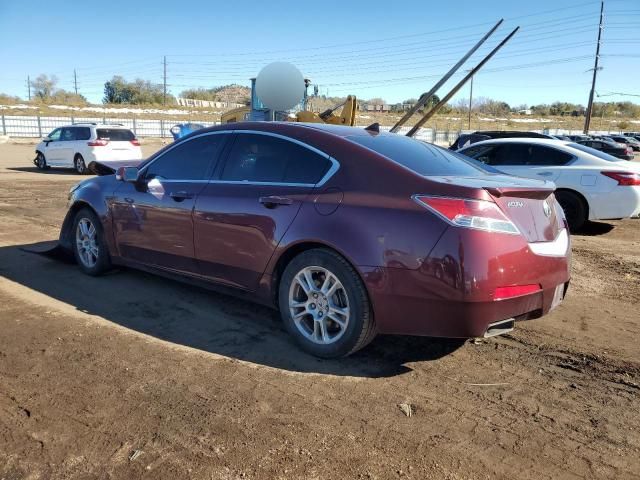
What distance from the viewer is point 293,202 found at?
4012 mm

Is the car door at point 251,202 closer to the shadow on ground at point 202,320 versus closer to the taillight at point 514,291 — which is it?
the shadow on ground at point 202,320

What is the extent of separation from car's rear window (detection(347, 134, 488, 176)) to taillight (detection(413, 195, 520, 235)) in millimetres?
361

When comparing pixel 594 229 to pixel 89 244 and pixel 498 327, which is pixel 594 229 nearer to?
pixel 498 327

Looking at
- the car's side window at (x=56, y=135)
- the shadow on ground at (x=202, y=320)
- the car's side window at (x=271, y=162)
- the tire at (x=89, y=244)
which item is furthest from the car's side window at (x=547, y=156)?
the car's side window at (x=56, y=135)

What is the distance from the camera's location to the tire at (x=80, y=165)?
743 inches

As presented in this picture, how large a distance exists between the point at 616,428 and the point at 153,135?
45.7 meters

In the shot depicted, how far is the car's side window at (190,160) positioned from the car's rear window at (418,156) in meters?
1.35

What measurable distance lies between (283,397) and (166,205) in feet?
7.77

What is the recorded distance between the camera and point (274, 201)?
4.12 m

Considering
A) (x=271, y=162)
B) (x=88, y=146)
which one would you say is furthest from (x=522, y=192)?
(x=88, y=146)

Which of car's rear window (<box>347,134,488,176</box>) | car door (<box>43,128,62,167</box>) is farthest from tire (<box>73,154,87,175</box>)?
car's rear window (<box>347,134,488,176</box>)

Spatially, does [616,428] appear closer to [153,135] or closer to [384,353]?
[384,353]

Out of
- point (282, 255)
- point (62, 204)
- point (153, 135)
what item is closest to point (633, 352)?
point (282, 255)

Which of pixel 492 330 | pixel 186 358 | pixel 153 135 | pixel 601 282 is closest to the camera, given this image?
pixel 492 330
